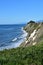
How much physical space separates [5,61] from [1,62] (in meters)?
0.34

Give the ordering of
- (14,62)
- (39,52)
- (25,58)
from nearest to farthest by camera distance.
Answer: (14,62), (25,58), (39,52)

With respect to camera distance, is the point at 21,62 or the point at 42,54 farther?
the point at 42,54

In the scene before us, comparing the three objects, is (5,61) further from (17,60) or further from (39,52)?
(39,52)

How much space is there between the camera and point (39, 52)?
1661 centimetres

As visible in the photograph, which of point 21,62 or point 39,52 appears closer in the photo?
point 21,62

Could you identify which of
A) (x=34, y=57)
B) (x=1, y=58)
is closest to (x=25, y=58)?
(x=34, y=57)

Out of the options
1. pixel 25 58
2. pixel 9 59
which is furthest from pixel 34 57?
pixel 9 59

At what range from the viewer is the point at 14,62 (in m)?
14.3

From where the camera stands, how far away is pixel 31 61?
14.6 metres

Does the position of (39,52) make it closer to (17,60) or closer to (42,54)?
(42,54)

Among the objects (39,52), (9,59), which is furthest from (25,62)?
(39,52)

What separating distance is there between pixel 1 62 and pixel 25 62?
1504mm

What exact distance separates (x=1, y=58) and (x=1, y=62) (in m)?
0.93

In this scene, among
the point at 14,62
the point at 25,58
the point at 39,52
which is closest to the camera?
the point at 14,62
